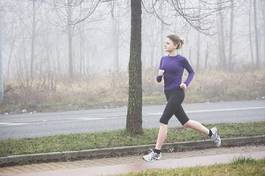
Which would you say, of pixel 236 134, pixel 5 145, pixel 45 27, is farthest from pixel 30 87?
pixel 45 27

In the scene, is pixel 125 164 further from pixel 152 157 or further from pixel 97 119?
pixel 97 119

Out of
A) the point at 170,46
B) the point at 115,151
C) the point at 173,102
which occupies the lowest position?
the point at 115,151

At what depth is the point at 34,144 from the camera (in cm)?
896

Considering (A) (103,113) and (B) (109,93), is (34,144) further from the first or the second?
(B) (109,93)

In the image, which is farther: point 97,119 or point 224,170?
point 97,119

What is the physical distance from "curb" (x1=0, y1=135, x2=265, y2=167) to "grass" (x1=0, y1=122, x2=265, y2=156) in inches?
9.3

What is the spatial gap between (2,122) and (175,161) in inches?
348

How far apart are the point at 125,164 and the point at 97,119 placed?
7.24 m

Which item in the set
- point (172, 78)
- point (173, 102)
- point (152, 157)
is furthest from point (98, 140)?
point (172, 78)

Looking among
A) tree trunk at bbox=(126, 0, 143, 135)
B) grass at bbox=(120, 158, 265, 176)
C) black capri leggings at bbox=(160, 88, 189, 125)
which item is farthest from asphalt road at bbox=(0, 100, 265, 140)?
grass at bbox=(120, 158, 265, 176)

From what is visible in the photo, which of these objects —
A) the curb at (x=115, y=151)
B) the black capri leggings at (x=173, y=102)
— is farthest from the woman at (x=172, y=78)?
the curb at (x=115, y=151)

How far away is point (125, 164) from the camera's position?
294 inches

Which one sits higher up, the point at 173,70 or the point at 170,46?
the point at 170,46

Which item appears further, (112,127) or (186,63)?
(112,127)
